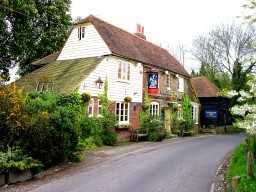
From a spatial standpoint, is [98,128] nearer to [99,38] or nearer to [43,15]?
[99,38]

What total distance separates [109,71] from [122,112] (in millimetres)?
3238

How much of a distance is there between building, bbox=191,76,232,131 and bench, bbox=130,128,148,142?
14545 mm

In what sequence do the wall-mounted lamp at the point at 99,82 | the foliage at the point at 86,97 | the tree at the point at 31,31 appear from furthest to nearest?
the tree at the point at 31,31, the wall-mounted lamp at the point at 99,82, the foliage at the point at 86,97

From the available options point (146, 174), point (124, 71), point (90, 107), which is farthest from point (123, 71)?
point (146, 174)

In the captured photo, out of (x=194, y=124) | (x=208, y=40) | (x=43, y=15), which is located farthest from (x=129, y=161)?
(x=208, y=40)

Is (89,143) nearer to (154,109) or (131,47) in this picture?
(131,47)

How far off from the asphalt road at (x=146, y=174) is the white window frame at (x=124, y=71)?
786 centimetres

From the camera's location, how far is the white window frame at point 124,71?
25094mm

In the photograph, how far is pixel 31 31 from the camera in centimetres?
3375

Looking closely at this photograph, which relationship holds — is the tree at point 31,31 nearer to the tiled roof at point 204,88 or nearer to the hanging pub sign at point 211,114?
the tiled roof at point 204,88

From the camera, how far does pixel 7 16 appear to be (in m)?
31.9

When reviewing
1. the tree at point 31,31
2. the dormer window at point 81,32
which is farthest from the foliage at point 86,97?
the tree at point 31,31

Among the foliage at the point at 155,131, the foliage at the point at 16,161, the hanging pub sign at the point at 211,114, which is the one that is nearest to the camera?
the foliage at the point at 16,161

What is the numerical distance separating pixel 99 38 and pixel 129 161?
1121cm
